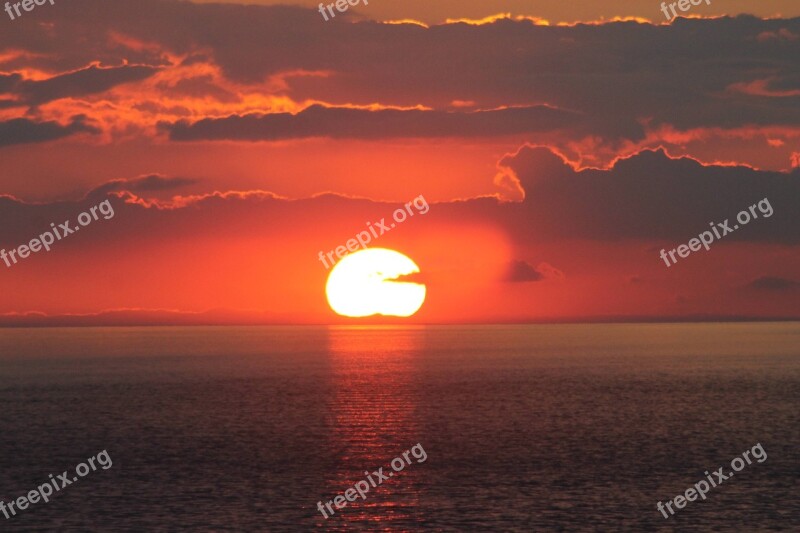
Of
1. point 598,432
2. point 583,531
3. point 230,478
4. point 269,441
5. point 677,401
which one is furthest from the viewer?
point 677,401

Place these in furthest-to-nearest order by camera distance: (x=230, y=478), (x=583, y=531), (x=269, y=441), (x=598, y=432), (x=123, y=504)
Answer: (x=598, y=432) < (x=269, y=441) < (x=230, y=478) < (x=123, y=504) < (x=583, y=531)

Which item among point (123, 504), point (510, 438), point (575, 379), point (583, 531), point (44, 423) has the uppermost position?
point (575, 379)

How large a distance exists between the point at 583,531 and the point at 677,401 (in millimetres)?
84673

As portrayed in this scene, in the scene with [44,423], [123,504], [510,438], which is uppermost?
[44,423]

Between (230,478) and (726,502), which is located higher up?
(230,478)

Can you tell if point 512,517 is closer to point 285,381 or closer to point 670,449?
point 670,449

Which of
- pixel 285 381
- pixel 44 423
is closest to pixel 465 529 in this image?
pixel 44 423

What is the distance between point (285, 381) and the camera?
614 feet

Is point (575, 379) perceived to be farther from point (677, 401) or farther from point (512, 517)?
point (512, 517)

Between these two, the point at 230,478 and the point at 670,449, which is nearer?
the point at 230,478

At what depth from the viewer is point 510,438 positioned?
9488cm

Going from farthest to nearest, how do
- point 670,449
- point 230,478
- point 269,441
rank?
1. point 269,441
2. point 670,449
3. point 230,478

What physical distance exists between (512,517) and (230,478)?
22.6 meters

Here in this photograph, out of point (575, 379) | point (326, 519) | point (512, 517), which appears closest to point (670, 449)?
point (512, 517)
